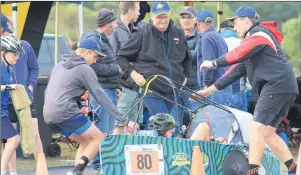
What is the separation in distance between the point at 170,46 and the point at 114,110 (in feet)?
6.23

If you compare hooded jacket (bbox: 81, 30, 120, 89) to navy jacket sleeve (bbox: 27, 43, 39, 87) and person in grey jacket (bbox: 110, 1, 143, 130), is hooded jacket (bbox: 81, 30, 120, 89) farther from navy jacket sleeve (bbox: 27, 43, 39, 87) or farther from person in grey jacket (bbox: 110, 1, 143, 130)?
navy jacket sleeve (bbox: 27, 43, 39, 87)

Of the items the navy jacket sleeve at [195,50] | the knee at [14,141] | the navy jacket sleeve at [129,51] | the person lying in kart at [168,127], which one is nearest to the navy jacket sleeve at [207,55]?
the navy jacket sleeve at [195,50]

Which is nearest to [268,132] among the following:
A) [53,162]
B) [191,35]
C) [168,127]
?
[168,127]

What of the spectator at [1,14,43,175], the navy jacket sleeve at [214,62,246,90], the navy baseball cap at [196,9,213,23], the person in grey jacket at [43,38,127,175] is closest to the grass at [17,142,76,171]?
the spectator at [1,14,43,175]

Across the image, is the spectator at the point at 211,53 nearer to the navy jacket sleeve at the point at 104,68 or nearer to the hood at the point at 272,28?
the navy jacket sleeve at the point at 104,68

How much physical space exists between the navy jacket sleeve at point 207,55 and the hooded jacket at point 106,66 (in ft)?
4.22

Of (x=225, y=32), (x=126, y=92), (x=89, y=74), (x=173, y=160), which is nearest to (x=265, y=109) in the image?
(x=173, y=160)

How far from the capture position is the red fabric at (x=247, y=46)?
1065 centimetres

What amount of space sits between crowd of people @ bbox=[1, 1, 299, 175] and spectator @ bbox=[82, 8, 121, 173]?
1 cm

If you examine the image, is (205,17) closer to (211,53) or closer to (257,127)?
(211,53)

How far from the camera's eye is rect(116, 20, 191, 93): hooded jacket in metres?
12.1

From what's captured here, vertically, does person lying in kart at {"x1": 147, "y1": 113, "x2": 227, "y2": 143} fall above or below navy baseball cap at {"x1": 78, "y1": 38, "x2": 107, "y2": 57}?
below

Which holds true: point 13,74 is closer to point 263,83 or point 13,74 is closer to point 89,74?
point 89,74

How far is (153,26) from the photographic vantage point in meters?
12.2
